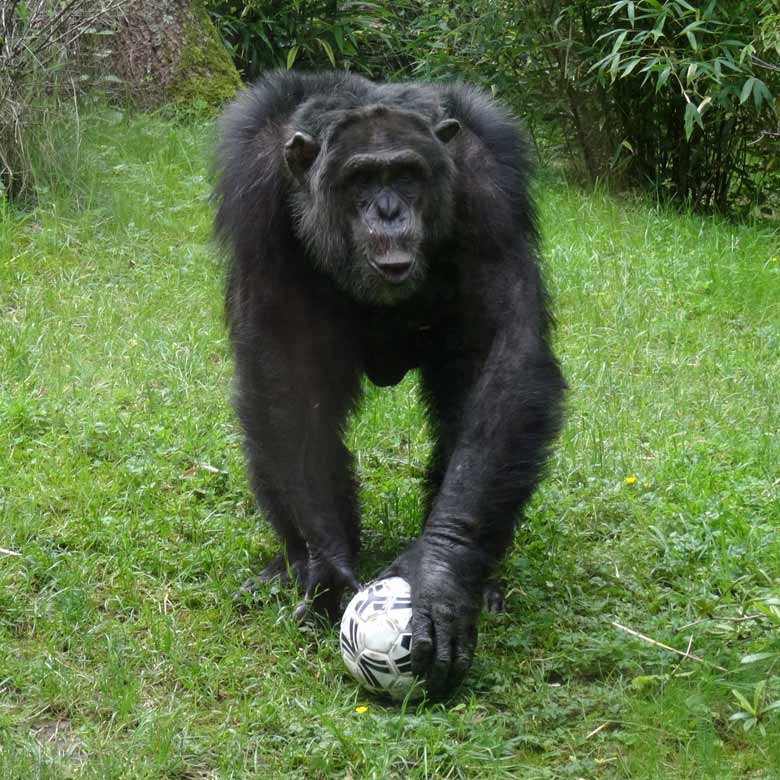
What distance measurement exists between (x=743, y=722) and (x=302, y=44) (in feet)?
28.9

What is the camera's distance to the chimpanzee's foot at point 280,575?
4.94m

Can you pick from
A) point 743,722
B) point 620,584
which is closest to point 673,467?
point 620,584

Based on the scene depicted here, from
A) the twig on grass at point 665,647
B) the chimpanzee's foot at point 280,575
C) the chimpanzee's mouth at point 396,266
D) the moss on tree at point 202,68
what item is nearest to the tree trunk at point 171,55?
the moss on tree at point 202,68

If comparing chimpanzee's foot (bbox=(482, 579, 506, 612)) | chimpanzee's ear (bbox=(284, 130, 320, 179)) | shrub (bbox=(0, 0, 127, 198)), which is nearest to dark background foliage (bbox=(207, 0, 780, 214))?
shrub (bbox=(0, 0, 127, 198))

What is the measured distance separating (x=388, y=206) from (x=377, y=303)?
Answer: 1.33 ft

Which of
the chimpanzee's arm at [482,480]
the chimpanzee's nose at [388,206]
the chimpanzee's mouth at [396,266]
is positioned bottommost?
the chimpanzee's arm at [482,480]

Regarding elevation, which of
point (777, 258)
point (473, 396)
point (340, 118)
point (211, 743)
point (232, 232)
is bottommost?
point (777, 258)

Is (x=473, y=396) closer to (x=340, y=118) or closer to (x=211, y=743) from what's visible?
(x=340, y=118)

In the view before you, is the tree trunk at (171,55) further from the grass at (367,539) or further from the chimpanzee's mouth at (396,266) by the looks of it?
the chimpanzee's mouth at (396,266)

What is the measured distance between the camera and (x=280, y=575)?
506 centimetres

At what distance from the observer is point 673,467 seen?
593cm

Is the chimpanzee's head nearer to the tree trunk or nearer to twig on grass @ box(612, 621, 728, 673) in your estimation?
twig on grass @ box(612, 621, 728, 673)

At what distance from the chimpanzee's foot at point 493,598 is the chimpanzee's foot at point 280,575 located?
68 cm

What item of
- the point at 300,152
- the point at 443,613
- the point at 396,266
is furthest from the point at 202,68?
the point at 443,613
